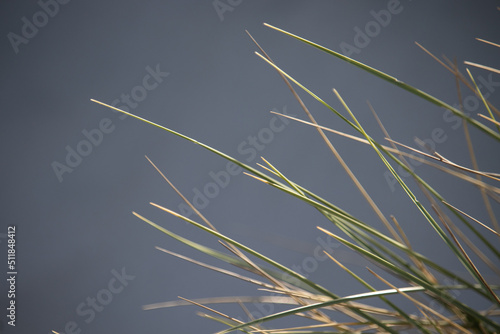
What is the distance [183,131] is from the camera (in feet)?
6.06

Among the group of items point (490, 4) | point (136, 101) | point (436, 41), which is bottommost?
point (136, 101)

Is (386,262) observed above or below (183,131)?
below

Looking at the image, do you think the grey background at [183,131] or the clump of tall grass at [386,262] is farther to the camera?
the grey background at [183,131]

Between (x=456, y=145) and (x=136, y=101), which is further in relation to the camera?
(x=456, y=145)

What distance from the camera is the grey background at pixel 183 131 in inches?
68.4

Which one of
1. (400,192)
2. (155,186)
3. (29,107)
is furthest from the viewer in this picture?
(400,192)

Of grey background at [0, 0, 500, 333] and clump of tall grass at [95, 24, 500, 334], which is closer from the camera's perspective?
clump of tall grass at [95, 24, 500, 334]

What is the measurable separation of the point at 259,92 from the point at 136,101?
50 cm

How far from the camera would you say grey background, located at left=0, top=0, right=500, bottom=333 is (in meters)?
1.74

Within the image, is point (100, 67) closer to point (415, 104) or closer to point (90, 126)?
point (90, 126)

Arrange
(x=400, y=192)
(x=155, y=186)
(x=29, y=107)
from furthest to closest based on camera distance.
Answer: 1. (x=400, y=192)
2. (x=155, y=186)
3. (x=29, y=107)

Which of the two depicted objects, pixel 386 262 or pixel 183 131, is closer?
pixel 386 262

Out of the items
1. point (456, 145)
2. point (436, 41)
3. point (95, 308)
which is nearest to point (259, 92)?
point (436, 41)

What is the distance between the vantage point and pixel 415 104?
1940mm
